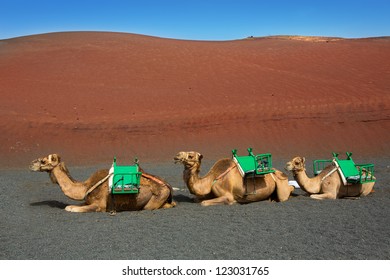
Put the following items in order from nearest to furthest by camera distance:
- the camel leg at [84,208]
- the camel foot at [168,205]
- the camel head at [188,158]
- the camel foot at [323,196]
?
1. the camel leg at [84,208]
2. the camel head at [188,158]
3. the camel foot at [168,205]
4. the camel foot at [323,196]

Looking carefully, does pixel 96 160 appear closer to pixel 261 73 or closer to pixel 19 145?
pixel 19 145

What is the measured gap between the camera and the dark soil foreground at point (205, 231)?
6312 mm

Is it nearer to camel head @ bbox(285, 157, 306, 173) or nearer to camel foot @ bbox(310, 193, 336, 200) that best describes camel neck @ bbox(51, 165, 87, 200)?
camel head @ bbox(285, 157, 306, 173)

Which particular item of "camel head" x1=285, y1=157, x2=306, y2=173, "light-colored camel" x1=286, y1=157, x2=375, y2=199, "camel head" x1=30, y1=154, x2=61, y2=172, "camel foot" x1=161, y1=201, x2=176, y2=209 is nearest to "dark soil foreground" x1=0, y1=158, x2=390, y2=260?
"camel foot" x1=161, y1=201, x2=176, y2=209

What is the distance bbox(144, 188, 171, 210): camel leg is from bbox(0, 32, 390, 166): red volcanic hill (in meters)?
9.59

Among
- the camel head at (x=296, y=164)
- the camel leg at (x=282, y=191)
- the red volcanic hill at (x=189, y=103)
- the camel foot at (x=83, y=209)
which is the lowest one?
the camel foot at (x=83, y=209)

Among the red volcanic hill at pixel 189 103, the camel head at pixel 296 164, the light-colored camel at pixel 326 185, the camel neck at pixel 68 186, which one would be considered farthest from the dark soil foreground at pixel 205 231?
the red volcanic hill at pixel 189 103

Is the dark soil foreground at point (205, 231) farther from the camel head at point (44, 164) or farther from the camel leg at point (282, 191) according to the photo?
the camel head at point (44, 164)

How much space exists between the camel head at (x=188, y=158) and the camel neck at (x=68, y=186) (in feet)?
5.58

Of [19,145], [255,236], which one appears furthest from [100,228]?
[19,145]

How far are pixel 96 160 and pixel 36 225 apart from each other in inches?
415

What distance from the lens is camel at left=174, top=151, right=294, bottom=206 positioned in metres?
9.27

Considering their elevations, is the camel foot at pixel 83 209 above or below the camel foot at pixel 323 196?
below

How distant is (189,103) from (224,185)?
15.9m
